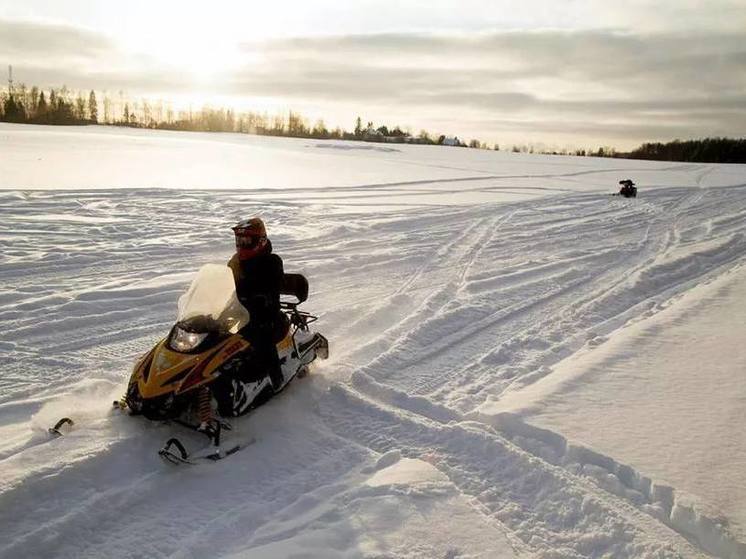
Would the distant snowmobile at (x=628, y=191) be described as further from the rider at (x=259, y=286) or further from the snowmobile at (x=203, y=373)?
the snowmobile at (x=203, y=373)

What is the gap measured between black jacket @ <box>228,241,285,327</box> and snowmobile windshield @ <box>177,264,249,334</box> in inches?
6.9

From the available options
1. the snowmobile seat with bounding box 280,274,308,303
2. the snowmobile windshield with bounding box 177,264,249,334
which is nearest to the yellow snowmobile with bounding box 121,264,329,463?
the snowmobile windshield with bounding box 177,264,249,334

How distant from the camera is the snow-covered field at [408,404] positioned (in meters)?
3.05

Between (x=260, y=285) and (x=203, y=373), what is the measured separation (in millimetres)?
846

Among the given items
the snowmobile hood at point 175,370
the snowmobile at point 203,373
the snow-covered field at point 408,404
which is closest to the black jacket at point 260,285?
the snowmobile at point 203,373

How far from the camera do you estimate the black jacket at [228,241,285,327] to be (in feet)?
13.7

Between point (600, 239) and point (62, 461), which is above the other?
point (600, 239)

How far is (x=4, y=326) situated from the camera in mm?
5496

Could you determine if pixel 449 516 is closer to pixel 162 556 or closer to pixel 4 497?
pixel 162 556

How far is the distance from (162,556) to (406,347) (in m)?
3.07

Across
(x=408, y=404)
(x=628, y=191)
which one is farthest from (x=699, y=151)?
(x=408, y=404)

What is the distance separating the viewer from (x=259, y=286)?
14.0 feet

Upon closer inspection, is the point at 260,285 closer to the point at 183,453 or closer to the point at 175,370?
the point at 175,370

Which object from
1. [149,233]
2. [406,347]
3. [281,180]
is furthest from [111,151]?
[406,347]
